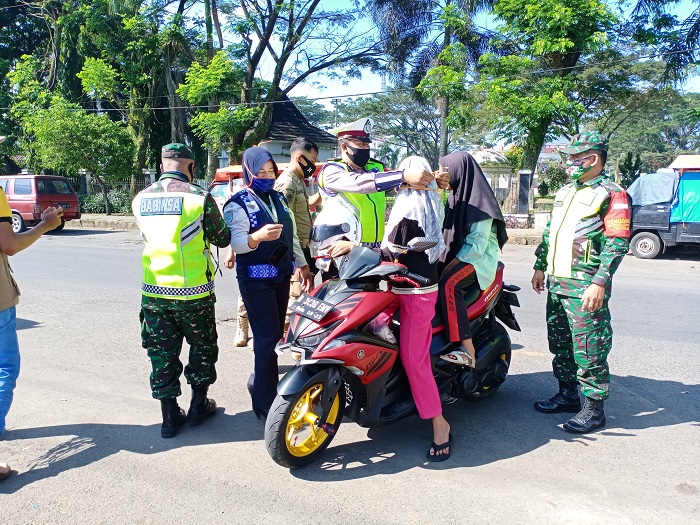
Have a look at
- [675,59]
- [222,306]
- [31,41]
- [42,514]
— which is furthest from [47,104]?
[42,514]

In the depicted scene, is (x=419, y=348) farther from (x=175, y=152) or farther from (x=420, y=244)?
(x=175, y=152)

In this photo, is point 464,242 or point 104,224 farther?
point 104,224

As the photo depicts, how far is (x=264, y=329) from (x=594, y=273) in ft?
6.94

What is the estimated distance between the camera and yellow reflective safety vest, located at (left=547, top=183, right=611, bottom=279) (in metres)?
3.46

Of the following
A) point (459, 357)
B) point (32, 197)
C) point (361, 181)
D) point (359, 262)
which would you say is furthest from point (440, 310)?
point (32, 197)

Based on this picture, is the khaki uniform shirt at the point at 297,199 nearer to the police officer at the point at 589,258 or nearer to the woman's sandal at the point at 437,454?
the police officer at the point at 589,258

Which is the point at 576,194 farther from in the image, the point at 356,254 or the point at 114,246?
the point at 114,246

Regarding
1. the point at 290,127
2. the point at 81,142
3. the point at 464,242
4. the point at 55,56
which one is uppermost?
the point at 55,56

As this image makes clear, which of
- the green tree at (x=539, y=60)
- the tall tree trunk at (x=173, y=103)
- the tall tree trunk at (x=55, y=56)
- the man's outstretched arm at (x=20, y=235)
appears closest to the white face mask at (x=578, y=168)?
the man's outstretched arm at (x=20, y=235)

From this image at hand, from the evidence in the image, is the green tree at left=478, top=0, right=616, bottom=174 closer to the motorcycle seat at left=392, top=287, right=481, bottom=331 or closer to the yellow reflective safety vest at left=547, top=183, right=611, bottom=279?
the yellow reflective safety vest at left=547, top=183, right=611, bottom=279

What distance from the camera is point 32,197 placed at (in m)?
17.0

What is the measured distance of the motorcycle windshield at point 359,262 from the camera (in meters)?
3.00

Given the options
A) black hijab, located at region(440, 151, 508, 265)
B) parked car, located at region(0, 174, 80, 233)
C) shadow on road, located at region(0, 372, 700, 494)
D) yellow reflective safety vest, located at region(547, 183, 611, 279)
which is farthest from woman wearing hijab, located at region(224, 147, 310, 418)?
parked car, located at region(0, 174, 80, 233)

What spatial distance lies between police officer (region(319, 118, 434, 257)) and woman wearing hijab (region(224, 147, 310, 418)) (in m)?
0.39
